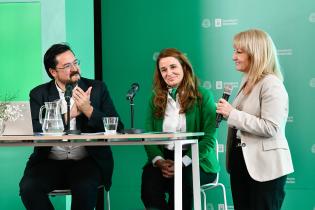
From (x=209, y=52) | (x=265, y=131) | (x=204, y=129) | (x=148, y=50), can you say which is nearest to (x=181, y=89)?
(x=204, y=129)

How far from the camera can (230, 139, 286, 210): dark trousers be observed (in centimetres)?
366

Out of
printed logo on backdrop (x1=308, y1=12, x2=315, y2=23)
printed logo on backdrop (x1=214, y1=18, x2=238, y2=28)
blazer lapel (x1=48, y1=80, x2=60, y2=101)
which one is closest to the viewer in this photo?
blazer lapel (x1=48, y1=80, x2=60, y2=101)

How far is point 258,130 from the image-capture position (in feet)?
12.2

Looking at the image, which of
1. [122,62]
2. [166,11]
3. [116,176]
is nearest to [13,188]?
[116,176]

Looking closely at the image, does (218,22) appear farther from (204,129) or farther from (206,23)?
(204,129)

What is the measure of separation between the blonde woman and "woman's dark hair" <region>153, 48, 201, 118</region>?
17.2 inches

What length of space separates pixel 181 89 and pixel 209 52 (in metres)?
1.71

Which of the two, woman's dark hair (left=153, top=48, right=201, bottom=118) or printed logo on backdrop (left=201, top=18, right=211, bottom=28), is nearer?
woman's dark hair (left=153, top=48, right=201, bottom=118)

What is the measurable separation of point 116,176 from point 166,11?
5.36 feet

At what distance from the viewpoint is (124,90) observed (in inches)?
241

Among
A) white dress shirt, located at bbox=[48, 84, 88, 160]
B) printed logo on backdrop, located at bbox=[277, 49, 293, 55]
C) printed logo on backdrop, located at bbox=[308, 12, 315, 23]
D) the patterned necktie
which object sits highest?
printed logo on backdrop, located at bbox=[308, 12, 315, 23]

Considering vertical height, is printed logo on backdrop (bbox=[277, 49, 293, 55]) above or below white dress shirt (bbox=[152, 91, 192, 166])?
above

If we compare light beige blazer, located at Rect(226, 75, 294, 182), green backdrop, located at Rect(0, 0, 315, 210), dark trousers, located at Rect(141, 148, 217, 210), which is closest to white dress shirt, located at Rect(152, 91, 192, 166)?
dark trousers, located at Rect(141, 148, 217, 210)

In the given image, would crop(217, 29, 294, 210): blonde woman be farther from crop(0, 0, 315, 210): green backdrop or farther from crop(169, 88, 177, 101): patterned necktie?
crop(0, 0, 315, 210): green backdrop
